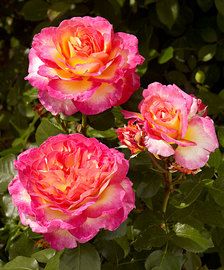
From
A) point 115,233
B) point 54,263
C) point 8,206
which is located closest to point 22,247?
point 8,206

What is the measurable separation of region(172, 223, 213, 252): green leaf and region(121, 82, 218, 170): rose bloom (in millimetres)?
157

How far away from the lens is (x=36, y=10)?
146 cm

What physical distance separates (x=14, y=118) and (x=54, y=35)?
64 cm

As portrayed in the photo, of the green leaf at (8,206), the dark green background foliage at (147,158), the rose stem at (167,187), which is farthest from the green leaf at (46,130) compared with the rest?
the rose stem at (167,187)

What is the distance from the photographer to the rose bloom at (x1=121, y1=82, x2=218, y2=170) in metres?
0.72

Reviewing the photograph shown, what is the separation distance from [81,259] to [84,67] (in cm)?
25

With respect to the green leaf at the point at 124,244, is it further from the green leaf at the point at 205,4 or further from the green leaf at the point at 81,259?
the green leaf at the point at 205,4

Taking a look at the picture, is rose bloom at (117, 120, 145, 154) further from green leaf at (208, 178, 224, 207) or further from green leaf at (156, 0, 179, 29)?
green leaf at (156, 0, 179, 29)

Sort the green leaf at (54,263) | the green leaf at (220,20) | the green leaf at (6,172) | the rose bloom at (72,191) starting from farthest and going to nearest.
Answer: the green leaf at (220,20)
the green leaf at (6,172)
the green leaf at (54,263)
the rose bloom at (72,191)

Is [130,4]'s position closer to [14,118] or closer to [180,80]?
[180,80]

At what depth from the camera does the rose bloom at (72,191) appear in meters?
0.69

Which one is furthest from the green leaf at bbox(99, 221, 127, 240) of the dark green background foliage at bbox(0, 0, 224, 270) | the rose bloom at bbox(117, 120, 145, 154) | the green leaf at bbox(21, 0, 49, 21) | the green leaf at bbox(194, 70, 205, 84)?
the green leaf at bbox(21, 0, 49, 21)

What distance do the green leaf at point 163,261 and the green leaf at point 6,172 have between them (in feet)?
0.83

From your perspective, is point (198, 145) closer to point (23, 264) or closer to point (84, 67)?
point (84, 67)
